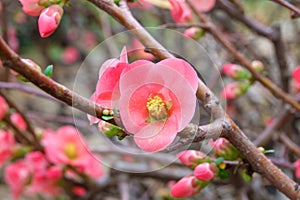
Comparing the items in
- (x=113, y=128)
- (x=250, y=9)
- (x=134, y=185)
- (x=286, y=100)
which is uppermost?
(x=113, y=128)

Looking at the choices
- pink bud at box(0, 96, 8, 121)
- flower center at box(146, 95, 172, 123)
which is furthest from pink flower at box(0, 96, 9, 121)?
flower center at box(146, 95, 172, 123)

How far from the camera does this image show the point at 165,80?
0.49 meters

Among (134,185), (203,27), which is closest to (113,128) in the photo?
(203,27)

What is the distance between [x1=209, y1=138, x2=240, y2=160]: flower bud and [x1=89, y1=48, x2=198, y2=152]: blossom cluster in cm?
14

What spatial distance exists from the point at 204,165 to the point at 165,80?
0.16 meters

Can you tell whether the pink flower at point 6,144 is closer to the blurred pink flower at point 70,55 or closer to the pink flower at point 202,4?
the pink flower at point 202,4

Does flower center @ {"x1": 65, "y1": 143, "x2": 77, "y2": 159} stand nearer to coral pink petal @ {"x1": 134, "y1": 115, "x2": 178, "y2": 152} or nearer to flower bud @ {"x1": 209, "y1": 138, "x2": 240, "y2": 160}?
flower bud @ {"x1": 209, "y1": 138, "x2": 240, "y2": 160}

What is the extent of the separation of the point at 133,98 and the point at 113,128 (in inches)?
1.6

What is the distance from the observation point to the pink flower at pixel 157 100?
480 millimetres

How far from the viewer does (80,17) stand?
1871mm

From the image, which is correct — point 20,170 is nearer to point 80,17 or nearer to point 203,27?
point 203,27

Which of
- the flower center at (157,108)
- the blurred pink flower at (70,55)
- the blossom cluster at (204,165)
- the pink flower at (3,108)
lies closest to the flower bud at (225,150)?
the blossom cluster at (204,165)

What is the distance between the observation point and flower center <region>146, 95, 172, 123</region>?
49cm

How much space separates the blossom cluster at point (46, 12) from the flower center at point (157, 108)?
0.15 m
